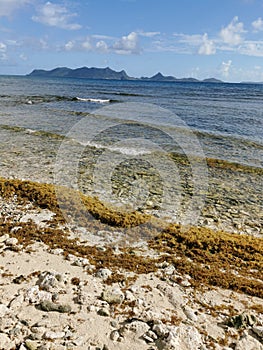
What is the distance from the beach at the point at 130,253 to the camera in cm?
500

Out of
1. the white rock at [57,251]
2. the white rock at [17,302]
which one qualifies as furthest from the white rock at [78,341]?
the white rock at [57,251]

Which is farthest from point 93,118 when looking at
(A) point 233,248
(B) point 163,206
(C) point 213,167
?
(A) point 233,248

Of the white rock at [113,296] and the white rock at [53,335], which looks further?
the white rock at [113,296]

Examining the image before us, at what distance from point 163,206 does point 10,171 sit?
7.20m

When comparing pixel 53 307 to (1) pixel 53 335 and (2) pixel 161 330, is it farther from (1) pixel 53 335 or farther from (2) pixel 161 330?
(2) pixel 161 330

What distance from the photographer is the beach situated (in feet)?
16.4

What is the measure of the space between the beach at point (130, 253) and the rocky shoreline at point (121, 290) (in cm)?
2

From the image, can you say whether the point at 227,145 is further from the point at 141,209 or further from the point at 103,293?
the point at 103,293

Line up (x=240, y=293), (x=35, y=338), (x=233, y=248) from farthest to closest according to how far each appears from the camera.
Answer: (x=233, y=248) < (x=240, y=293) < (x=35, y=338)

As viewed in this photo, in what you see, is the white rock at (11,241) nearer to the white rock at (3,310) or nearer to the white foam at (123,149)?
the white rock at (3,310)

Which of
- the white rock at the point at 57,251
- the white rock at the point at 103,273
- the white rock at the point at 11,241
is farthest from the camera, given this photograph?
the white rock at the point at 11,241

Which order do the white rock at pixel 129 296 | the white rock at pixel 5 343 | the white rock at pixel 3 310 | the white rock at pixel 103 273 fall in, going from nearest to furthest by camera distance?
1. the white rock at pixel 5 343
2. the white rock at pixel 3 310
3. the white rock at pixel 129 296
4. the white rock at pixel 103 273

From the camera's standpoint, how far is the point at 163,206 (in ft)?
35.5

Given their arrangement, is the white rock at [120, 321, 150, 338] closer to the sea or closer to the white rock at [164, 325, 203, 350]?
the white rock at [164, 325, 203, 350]
